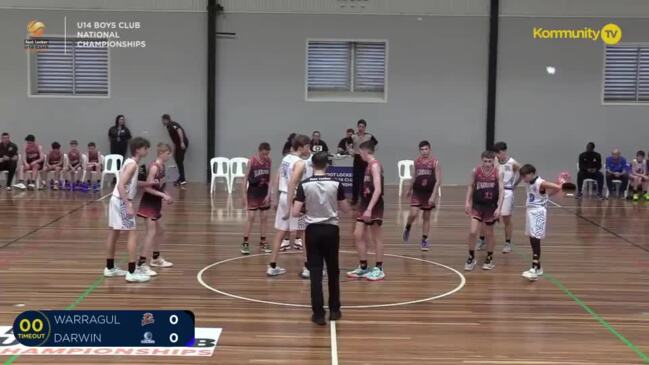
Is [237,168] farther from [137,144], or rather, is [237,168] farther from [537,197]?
[537,197]

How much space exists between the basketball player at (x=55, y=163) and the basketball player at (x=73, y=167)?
0.23m

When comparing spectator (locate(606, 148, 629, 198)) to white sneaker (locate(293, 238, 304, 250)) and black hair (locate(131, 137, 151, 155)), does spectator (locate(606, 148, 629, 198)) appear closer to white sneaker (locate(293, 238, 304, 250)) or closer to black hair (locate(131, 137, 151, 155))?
white sneaker (locate(293, 238, 304, 250))

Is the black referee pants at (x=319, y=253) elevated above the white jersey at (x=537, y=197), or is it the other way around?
the white jersey at (x=537, y=197)

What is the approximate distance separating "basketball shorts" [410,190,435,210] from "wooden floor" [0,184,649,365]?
740 mm

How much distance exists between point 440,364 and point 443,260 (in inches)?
176

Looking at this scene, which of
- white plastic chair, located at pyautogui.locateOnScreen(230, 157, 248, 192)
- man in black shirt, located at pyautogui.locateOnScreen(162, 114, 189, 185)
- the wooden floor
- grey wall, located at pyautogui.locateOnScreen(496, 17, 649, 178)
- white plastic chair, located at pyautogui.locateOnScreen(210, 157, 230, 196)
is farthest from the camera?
grey wall, located at pyautogui.locateOnScreen(496, 17, 649, 178)

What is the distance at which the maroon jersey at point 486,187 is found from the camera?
396 inches

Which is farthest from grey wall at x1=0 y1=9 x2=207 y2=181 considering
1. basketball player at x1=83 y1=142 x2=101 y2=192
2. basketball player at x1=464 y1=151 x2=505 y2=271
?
basketball player at x1=464 y1=151 x2=505 y2=271

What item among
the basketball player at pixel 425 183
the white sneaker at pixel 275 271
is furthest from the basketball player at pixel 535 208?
the white sneaker at pixel 275 271

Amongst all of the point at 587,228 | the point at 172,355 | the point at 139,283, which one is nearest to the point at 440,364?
the point at 172,355

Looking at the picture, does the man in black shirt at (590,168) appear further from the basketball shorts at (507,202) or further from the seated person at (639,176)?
the basketball shorts at (507,202)

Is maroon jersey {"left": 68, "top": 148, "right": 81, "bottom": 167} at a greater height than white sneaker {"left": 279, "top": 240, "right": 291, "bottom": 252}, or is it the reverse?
maroon jersey {"left": 68, "top": 148, "right": 81, "bottom": 167}

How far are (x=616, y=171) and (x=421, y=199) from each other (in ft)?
32.8

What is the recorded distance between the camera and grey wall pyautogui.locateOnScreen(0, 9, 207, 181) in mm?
20500
